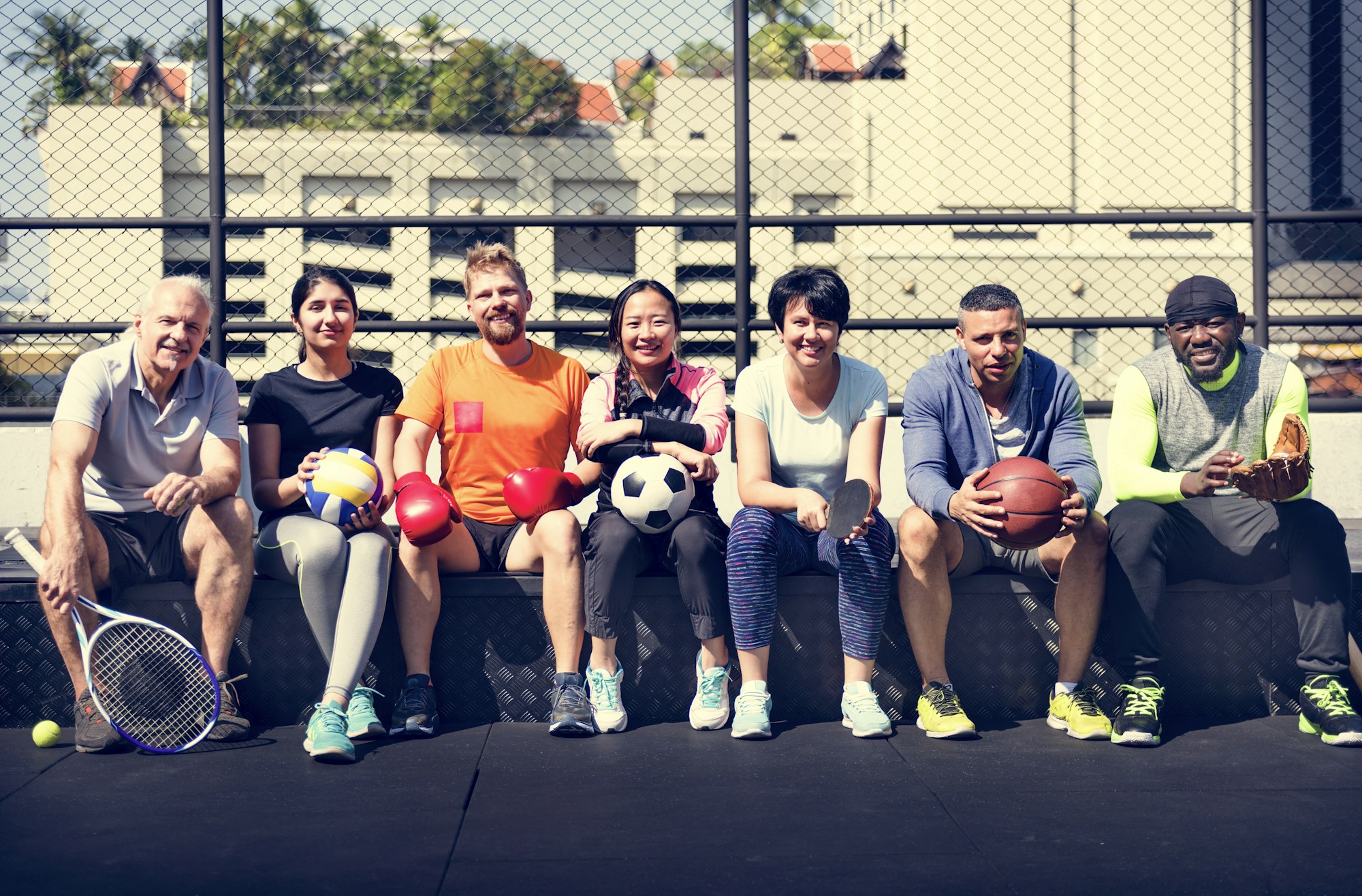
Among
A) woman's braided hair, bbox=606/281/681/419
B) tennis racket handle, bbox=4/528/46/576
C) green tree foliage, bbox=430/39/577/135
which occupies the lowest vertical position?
tennis racket handle, bbox=4/528/46/576

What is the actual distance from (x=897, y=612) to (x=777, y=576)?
1.14ft

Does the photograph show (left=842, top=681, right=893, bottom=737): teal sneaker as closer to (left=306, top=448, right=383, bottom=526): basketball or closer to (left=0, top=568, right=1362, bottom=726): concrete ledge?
(left=0, top=568, right=1362, bottom=726): concrete ledge

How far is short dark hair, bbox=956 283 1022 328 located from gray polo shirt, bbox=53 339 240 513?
6.70 ft

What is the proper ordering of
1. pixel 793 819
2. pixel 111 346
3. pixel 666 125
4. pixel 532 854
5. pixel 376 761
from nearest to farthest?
pixel 532 854, pixel 793 819, pixel 376 761, pixel 111 346, pixel 666 125

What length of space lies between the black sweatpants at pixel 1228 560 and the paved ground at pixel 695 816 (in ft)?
0.88

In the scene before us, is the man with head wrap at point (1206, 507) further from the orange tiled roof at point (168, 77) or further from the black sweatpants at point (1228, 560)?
the orange tiled roof at point (168, 77)

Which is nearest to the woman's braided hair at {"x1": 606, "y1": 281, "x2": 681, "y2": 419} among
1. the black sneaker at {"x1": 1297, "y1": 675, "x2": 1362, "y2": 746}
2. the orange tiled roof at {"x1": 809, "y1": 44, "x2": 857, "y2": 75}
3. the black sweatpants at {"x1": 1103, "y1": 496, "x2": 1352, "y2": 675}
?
the black sweatpants at {"x1": 1103, "y1": 496, "x2": 1352, "y2": 675}

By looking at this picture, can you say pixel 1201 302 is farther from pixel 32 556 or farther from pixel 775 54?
pixel 775 54

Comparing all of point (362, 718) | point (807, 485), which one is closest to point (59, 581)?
point (362, 718)

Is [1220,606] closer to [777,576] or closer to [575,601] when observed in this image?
[777,576]

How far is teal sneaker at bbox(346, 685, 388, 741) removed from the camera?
3.19 m

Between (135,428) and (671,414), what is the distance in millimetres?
1463

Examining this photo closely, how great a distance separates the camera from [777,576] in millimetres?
3439

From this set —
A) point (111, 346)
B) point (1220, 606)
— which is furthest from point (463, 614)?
point (1220, 606)
